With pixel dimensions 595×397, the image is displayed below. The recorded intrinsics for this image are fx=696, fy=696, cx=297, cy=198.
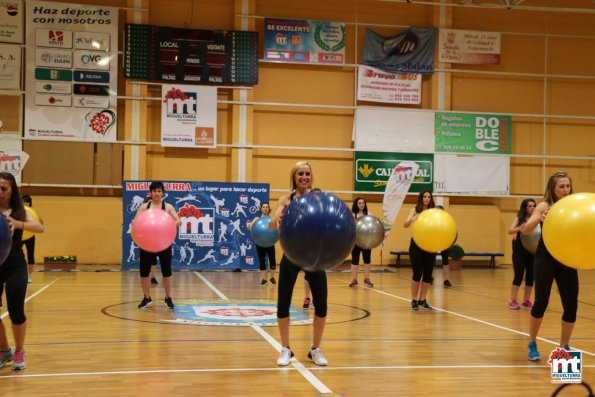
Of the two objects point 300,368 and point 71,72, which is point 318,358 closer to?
point 300,368

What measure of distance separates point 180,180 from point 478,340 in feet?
38.2

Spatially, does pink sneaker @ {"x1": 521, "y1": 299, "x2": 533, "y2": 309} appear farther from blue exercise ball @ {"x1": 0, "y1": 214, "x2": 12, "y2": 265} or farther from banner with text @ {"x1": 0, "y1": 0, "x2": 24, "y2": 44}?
banner with text @ {"x1": 0, "y1": 0, "x2": 24, "y2": 44}

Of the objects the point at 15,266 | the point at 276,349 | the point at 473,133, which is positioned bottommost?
the point at 276,349

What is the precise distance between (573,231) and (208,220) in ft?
40.1

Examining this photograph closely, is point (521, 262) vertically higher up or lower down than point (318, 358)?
higher up

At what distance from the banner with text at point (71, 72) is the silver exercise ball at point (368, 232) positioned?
788cm

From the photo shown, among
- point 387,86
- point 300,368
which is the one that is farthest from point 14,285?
point 387,86

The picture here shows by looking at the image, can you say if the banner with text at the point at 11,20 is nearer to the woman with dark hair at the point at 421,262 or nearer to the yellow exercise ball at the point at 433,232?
the woman with dark hair at the point at 421,262

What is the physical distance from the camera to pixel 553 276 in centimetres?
566

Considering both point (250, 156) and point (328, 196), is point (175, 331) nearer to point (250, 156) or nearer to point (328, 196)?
point (328, 196)

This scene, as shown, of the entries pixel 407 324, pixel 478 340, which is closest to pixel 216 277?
pixel 407 324

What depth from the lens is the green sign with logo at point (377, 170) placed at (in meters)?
18.2

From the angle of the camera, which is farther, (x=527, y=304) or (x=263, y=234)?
(x=263, y=234)

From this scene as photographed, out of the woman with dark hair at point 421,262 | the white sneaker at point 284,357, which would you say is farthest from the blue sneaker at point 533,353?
the woman with dark hair at point 421,262
